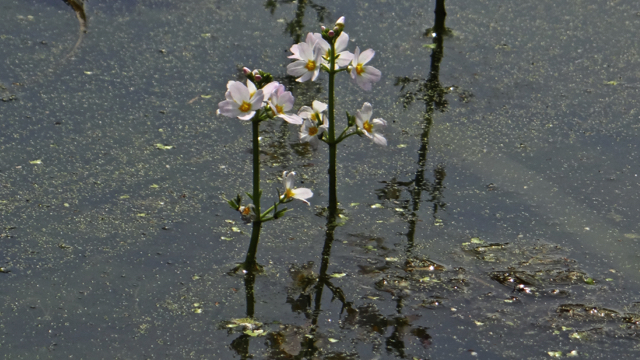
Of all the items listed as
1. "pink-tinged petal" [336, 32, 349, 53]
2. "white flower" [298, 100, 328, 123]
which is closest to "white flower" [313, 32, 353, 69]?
"pink-tinged petal" [336, 32, 349, 53]

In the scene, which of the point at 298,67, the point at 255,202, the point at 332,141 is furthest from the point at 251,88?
the point at 332,141

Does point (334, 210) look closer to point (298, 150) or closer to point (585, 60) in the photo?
point (298, 150)

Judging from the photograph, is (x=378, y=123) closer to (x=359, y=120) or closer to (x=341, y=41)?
(x=359, y=120)

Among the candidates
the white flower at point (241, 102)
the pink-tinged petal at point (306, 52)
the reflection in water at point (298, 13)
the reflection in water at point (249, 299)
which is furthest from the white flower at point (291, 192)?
the reflection in water at point (298, 13)

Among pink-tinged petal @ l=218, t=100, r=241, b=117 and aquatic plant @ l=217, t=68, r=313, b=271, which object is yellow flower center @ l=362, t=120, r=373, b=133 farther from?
pink-tinged petal @ l=218, t=100, r=241, b=117

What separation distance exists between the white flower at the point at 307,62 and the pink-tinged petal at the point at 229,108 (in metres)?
0.29

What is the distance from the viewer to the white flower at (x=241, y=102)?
2035 mm

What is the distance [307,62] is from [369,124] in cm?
30

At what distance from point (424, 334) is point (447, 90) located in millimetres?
1512

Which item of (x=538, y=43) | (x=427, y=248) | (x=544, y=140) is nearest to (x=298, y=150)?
(x=427, y=248)

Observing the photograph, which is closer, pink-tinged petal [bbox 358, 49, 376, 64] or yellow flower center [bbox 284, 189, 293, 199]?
yellow flower center [bbox 284, 189, 293, 199]

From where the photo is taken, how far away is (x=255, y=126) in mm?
2158

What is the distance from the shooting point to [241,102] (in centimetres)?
206

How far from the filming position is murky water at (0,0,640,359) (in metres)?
2.13
